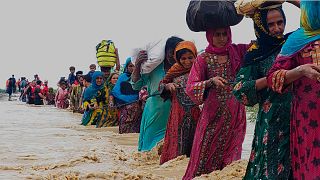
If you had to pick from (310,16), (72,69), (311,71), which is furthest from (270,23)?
(72,69)

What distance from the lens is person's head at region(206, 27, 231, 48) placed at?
4961 mm

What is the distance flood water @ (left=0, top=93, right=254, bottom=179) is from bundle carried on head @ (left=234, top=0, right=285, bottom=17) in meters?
2.23

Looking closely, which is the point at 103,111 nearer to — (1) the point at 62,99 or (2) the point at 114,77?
(2) the point at 114,77

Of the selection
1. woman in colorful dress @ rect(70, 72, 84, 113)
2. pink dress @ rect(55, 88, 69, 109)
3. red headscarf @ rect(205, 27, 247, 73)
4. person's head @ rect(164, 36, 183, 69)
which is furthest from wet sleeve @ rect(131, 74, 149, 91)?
pink dress @ rect(55, 88, 69, 109)

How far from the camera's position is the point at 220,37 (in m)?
4.96

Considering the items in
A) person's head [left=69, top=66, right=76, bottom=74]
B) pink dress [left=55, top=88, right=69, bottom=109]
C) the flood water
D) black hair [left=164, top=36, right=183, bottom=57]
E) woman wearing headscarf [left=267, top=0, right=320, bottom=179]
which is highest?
person's head [left=69, top=66, right=76, bottom=74]

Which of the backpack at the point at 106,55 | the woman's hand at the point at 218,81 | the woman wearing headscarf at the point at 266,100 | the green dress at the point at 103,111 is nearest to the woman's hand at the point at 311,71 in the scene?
the woman wearing headscarf at the point at 266,100

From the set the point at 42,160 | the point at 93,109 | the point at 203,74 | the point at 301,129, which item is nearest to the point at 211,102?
the point at 203,74

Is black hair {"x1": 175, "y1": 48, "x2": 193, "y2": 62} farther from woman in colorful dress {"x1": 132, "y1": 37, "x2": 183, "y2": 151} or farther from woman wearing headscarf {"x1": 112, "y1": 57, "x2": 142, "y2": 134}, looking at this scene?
woman wearing headscarf {"x1": 112, "y1": 57, "x2": 142, "y2": 134}

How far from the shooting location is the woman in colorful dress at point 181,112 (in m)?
5.96

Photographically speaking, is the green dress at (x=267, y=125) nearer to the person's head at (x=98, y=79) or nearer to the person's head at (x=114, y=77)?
the person's head at (x=114, y=77)

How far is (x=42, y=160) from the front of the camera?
7633 millimetres

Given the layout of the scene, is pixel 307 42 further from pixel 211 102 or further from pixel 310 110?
pixel 211 102

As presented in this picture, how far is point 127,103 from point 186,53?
431 centimetres
